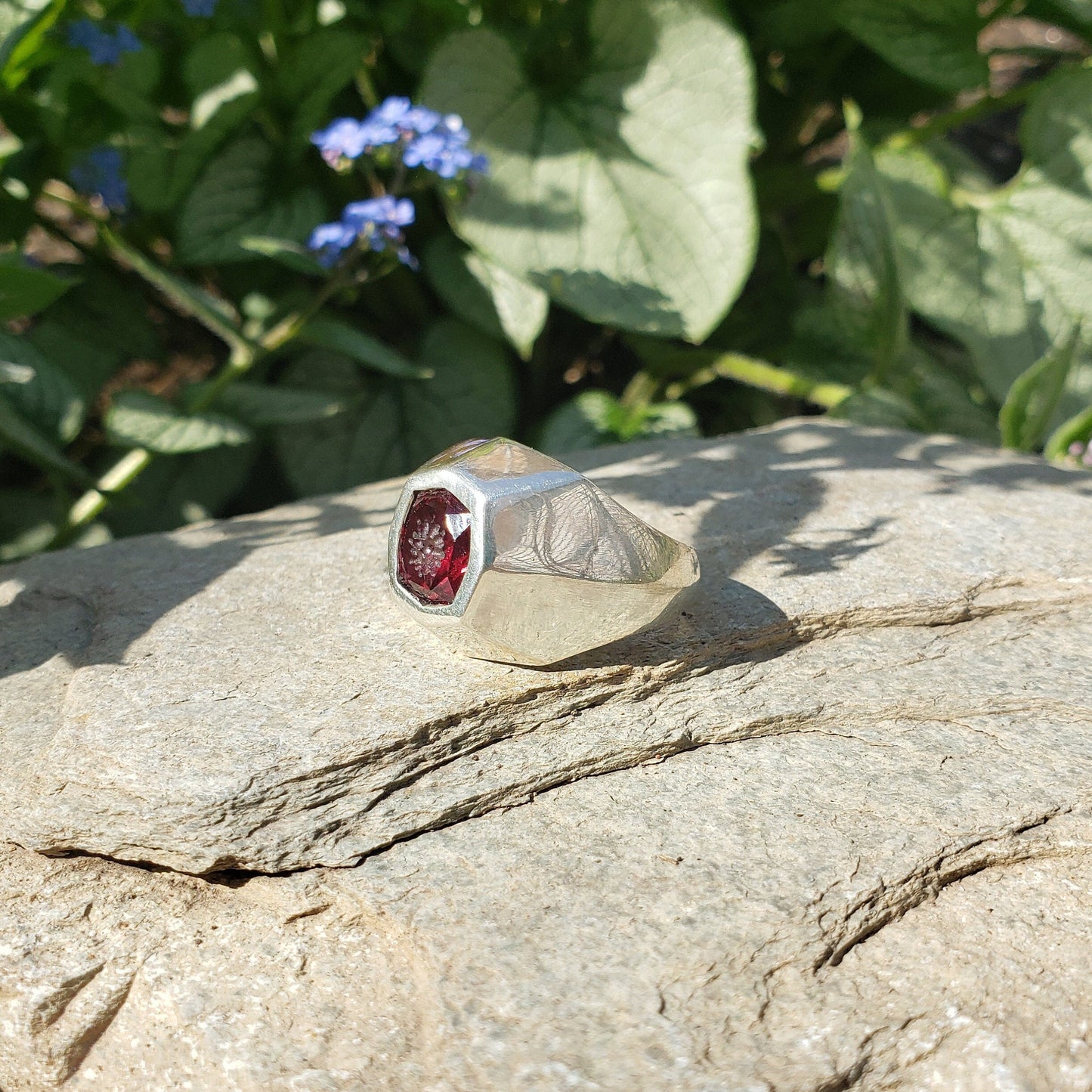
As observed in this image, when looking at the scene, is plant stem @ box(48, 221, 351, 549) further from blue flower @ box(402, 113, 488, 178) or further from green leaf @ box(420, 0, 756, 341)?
green leaf @ box(420, 0, 756, 341)

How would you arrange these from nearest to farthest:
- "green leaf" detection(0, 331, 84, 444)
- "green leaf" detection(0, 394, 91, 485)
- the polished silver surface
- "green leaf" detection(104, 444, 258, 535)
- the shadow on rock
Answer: the polished silver surface < the shadow on rock < "green leaf" detection(0, 394, 91, 485) < "green leaf" detection(0, 331, 84, 444) < "green leaf" detection(104, 444, 258, 535)

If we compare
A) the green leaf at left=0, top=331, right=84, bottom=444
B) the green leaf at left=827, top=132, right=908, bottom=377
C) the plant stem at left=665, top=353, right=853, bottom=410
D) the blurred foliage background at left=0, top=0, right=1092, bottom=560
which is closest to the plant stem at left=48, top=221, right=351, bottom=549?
the blurred foliage background at left=0, top=0, right=1092, bottom=560

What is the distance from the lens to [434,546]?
49.9 inches

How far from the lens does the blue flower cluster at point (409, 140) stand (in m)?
2.04

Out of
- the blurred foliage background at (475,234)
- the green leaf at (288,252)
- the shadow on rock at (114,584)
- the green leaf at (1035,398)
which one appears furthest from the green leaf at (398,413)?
the green leaf at (1035,398)

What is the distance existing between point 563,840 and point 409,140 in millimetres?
1414

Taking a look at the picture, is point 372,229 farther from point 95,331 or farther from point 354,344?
point 95,331

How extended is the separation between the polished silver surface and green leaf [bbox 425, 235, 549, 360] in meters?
1.17

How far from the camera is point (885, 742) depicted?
1321 mm

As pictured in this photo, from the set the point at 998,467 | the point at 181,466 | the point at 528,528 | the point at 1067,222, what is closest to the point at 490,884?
the point at 528,528

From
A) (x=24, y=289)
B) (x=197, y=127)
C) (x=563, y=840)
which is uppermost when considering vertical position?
(x=197, y=127)

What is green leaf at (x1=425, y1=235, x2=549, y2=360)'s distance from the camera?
2432 millimetres

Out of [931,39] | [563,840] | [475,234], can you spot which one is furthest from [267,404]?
[931,39]

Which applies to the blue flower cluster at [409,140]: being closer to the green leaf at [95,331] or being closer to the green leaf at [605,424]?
the green leaf at [605,424]
